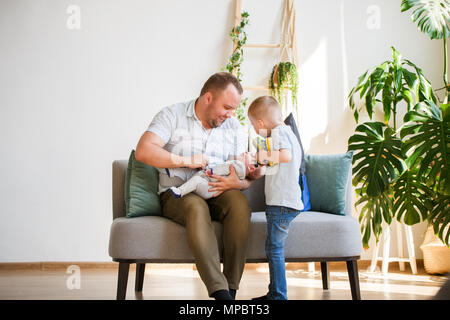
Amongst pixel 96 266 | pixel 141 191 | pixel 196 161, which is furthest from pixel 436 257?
pixel 96 266

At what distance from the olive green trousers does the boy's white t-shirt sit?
0.44 feet

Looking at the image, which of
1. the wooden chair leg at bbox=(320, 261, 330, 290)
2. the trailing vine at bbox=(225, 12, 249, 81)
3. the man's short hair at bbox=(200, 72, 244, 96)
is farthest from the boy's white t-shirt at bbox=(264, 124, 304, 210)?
the trailing vine at bbox=(225, 12, 249, 81)

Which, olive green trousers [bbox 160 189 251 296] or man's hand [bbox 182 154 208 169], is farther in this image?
man's hand [bbox 182 154 208 169]

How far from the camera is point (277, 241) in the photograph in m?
1.92

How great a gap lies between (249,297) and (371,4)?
2474 mm

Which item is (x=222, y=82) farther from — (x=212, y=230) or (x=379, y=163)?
(x=379, y=163)

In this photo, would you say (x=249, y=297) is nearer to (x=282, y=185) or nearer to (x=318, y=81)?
(x=282, y=185)

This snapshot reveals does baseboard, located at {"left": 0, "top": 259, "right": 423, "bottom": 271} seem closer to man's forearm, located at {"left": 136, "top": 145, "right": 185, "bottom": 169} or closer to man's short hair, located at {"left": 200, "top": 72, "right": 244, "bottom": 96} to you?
man's forearm, located at {"left": 136, "top": 145, "right": 185, "bottom": 169}

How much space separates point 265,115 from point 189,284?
1.24 metres

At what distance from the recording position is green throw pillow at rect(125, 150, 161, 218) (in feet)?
6.88

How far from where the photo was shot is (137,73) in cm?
346
